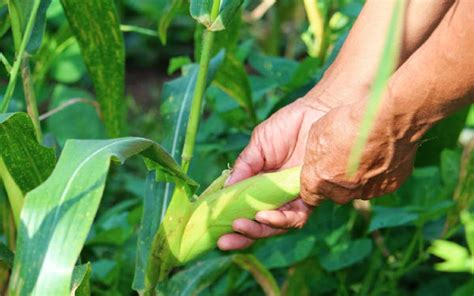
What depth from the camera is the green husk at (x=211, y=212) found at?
1488mm

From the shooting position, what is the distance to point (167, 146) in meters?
1.80

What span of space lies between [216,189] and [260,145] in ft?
0.42

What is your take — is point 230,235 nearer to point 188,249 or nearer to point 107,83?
point 188,249

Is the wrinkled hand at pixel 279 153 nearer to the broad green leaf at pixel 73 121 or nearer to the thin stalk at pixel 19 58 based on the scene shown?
the thin stalk at pixel 19 58

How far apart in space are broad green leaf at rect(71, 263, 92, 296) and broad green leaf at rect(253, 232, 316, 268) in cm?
51

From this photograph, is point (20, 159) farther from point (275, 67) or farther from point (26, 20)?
point (275, 67)

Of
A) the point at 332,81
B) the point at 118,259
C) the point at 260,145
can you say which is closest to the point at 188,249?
the point at 260,145

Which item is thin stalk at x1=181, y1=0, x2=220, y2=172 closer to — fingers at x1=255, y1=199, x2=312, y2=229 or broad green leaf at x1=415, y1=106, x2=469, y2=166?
fingers at x1=255, y1=199, x2=312, y2=229

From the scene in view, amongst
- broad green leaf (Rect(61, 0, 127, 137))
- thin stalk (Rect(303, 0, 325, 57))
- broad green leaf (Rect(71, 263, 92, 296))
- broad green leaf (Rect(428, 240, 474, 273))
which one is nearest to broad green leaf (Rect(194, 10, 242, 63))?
thin stalk (Rect(303, 0, 325, 57))

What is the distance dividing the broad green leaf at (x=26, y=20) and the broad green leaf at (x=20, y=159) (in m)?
0.14

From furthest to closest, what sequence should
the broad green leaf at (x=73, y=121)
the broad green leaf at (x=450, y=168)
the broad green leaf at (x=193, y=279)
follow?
the broad green leaf at (x=73, y=121) → the broad green leaf at (x=450, y=168) → the broad green leaf at (x=193, y=279)

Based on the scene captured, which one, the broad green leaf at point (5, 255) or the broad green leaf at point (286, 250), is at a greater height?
the broad green leaf at point (5, 255)

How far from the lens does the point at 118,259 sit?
2.00m

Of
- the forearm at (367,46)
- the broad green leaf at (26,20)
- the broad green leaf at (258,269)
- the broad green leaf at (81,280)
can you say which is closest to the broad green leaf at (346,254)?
the broad green leaf at (258,269)
